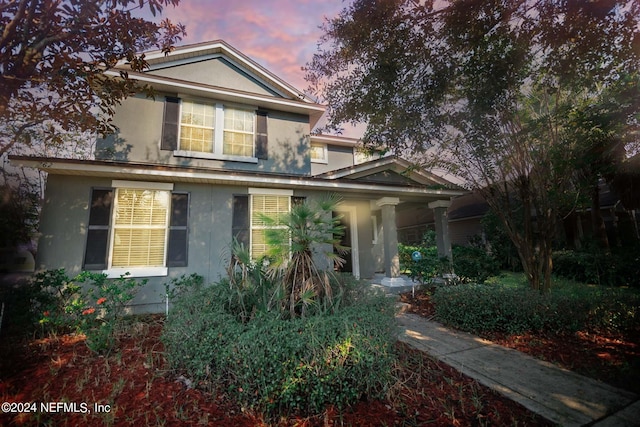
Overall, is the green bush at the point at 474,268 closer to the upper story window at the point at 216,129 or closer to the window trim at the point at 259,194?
the window trim at the point at 259,194

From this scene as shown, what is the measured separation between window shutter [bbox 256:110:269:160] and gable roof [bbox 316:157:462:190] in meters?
2.17

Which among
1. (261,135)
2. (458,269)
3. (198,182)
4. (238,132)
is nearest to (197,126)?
(238,132)

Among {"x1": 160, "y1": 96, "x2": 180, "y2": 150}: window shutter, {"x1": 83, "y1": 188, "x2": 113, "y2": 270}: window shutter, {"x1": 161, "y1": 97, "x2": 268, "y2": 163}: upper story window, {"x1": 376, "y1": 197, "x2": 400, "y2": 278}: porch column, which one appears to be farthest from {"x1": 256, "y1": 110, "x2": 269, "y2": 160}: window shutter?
{"x1": 376, "y1": 197, "x2": 400, "y2": 278}: porch column

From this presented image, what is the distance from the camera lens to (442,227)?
32.3 ft

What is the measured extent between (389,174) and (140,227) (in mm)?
7797

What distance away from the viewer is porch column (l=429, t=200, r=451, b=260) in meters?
9.61

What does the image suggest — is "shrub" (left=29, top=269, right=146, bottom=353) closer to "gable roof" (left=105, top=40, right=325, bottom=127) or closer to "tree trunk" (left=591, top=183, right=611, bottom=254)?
"gable roof" (left=105, top=40, right=325, bottom=127)

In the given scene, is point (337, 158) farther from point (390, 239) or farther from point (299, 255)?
point (299, 255)

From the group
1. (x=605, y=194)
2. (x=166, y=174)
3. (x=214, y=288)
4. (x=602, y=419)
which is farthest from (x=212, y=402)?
(x=605, y=194)

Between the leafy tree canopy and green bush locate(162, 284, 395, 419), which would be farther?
the leafy tree canopy

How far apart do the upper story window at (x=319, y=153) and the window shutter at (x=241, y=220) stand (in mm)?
6498

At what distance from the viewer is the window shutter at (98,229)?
20.4 feet

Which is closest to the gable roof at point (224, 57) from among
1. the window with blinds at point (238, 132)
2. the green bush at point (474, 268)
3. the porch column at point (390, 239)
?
the window with blinds at point (238, 132)

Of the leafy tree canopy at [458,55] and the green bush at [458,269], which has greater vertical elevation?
the leafy tree canopy at [458,55]
